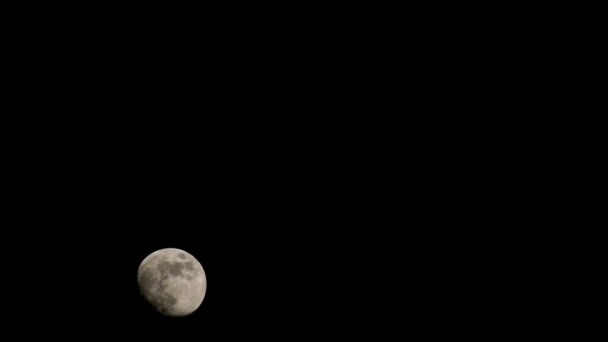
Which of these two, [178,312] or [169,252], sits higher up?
[169,252]

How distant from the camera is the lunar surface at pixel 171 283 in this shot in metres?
3.97

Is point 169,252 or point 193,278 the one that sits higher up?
point 169,252

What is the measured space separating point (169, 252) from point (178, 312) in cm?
50

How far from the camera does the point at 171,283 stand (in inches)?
157

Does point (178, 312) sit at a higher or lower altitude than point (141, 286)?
lower

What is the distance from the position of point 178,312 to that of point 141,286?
0.35m

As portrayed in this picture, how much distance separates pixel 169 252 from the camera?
4.25 metres

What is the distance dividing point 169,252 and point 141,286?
369mm

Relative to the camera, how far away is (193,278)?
4156mm

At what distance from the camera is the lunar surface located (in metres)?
3.97

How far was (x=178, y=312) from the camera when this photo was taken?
403 centimetres

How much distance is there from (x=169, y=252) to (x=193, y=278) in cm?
31
